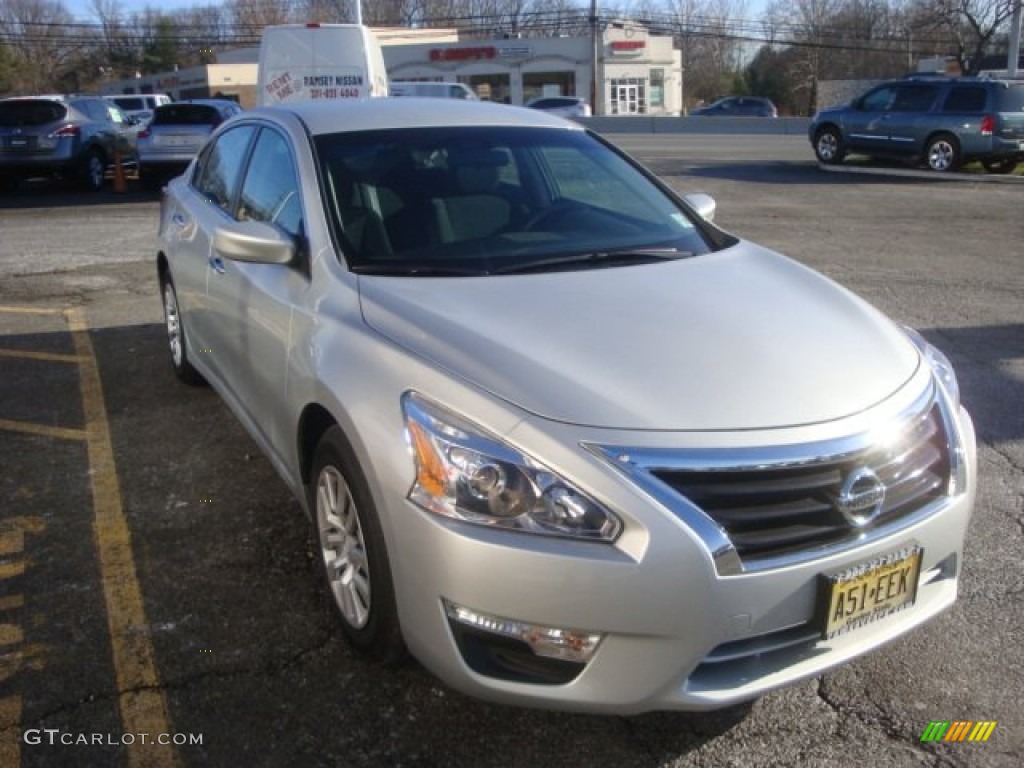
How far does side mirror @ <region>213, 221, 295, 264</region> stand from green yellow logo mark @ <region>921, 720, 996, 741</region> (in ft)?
8.27

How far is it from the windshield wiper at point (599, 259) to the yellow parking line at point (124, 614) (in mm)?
1711

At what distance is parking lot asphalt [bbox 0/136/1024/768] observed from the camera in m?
2.69

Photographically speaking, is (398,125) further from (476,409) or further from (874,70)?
(874,70)

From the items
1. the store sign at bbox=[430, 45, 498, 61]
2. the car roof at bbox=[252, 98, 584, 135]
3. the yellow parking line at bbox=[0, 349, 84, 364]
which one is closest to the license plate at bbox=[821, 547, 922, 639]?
the car roof at bbox=[252, 98, 584, 135]

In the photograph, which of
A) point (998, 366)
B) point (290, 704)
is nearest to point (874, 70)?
point (998, 366)

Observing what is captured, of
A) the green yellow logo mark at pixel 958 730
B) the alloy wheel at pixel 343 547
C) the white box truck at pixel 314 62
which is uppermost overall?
the white box truck at pixel 314 62

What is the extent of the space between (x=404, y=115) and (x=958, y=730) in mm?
3095

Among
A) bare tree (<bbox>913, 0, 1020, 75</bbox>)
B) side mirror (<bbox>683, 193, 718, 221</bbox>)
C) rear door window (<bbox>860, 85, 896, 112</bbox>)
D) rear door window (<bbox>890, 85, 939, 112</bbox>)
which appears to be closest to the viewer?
side mirror (<bbox>683, 193, 718, 221</bbox>)

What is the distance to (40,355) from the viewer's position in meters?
6.60

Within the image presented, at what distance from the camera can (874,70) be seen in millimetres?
73750

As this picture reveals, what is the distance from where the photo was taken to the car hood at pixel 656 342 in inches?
99.0

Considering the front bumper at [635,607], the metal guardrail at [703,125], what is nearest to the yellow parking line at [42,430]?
the front bumper at [635,607]

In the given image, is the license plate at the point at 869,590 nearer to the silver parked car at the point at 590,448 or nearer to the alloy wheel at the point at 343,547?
the silver parked car at the point at 590,448

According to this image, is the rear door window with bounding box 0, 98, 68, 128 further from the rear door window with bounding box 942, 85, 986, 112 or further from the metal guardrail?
the metal guardrail
